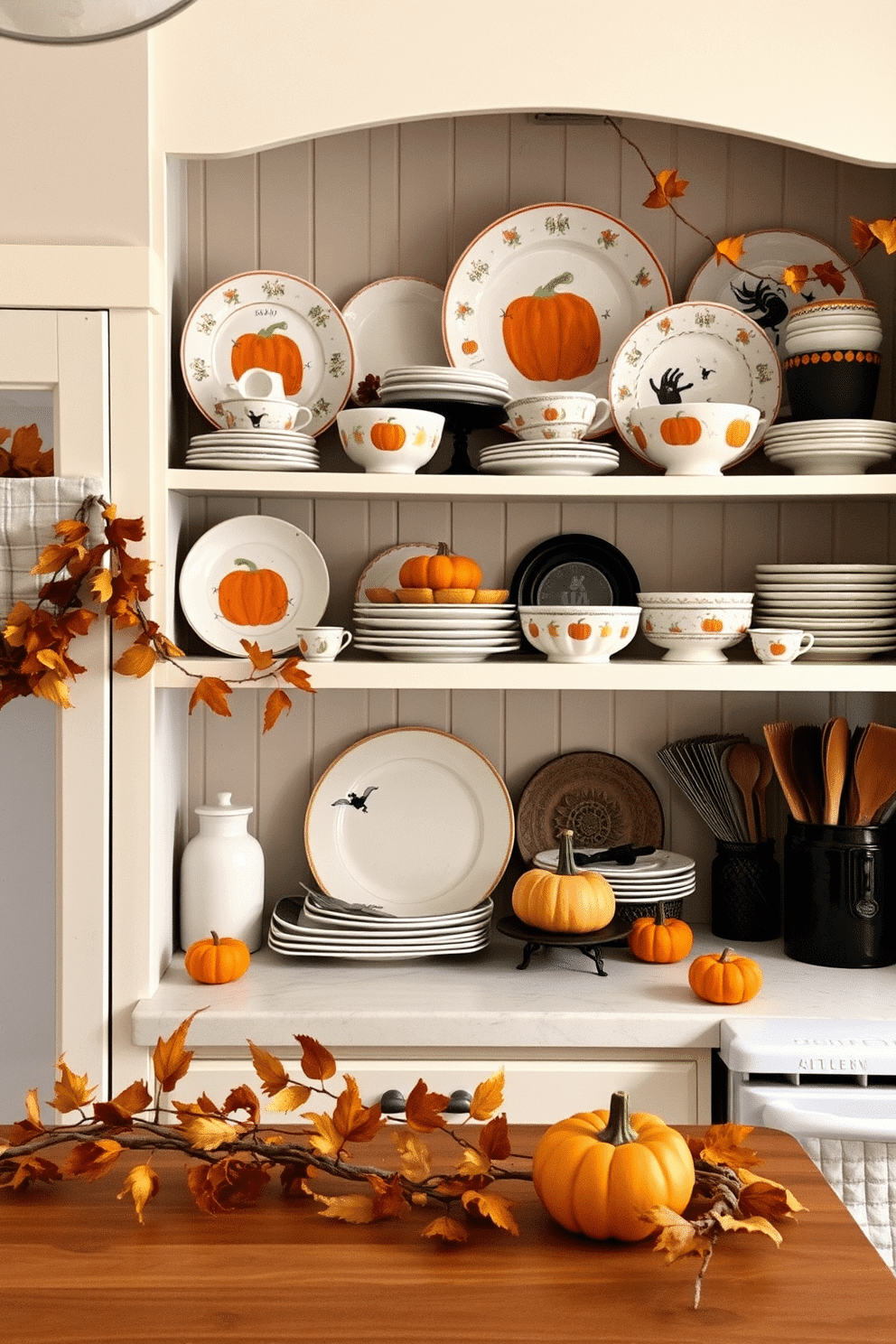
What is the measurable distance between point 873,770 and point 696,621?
1.37 ft

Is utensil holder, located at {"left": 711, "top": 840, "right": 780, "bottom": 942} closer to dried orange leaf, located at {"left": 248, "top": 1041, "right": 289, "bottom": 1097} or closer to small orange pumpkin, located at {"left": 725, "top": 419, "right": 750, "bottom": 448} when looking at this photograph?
small orange pumpkin, located at {"left": 725, "top": 419, "right": 750, "bottom": 448}

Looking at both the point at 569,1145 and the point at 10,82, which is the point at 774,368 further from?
the point at 569,1145

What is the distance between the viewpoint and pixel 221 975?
6.93 ft

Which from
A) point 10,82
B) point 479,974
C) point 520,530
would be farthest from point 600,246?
point 479,974

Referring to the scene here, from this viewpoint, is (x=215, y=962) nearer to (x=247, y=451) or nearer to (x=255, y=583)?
(x=255, y=583)

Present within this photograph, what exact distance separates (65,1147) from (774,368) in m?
1.79

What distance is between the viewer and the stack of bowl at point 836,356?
85.9 inches

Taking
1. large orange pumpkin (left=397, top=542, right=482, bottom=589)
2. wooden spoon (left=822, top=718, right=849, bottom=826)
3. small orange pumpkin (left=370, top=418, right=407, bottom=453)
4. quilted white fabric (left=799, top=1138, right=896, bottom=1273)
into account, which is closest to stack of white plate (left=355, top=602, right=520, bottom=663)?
large orange pumpkin (left=397, top=542, right=482, bottom=589)

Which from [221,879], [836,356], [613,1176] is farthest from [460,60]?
[613,1176]

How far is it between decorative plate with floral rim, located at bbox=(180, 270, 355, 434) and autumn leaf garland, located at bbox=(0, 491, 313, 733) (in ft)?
1.30

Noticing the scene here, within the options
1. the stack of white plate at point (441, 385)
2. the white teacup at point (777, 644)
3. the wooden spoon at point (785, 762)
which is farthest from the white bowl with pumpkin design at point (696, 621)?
the stack of white plate at point (441, 385)

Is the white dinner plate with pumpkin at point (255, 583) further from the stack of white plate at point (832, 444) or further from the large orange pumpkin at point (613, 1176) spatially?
the large orange pumpkin at point (613, 1176)

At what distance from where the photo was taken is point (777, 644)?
2129 millimetres

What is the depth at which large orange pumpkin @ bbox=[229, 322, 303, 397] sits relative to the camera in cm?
230
